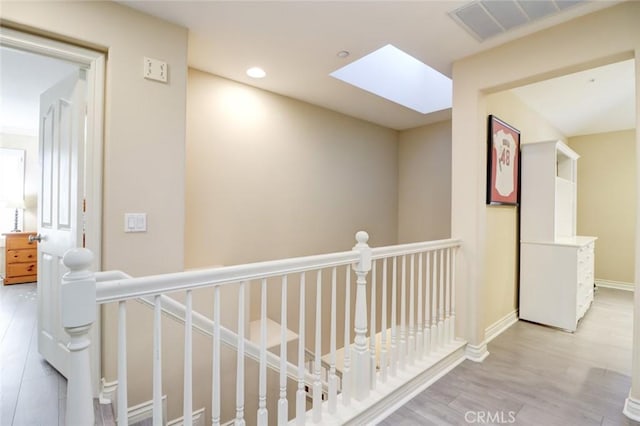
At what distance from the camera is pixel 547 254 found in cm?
319

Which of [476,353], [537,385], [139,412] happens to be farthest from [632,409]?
[139,412]

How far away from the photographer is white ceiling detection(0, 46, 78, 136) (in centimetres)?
259

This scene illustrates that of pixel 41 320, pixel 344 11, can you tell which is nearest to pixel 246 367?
pixel 41 320

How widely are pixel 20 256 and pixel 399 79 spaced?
245 inches

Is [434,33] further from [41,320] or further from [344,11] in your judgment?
[41,320]

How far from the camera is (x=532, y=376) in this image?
222 centimetres

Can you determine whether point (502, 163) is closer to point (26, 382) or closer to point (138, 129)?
point (138, 129)

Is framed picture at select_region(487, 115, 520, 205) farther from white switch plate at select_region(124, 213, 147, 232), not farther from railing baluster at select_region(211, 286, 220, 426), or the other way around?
white switch plate at select_region(124, 213, 147, 232)

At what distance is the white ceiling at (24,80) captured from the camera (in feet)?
8.50

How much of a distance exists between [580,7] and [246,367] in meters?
3.48

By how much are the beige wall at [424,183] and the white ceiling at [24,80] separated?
157 inches

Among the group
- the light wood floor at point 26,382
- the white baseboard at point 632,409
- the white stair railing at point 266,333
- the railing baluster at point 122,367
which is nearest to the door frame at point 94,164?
the light wood floor at point 26,382

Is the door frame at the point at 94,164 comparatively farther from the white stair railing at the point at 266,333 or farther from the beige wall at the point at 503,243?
the beige wall at the point at 503,243

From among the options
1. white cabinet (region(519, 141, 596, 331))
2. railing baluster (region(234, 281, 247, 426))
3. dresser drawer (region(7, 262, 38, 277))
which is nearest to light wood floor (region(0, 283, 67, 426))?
railing baluster (region(234, 281, 247, 426))
